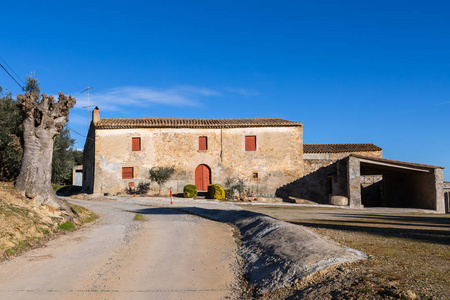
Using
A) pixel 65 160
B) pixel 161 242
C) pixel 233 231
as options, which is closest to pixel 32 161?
pixel 161 242

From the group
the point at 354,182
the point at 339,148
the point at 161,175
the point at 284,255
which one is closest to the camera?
the point at 284,255

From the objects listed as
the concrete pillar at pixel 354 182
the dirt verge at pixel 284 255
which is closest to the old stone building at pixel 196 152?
the concrete pillar at pixel 354 182

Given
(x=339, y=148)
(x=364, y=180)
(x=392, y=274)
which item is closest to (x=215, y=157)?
(x=339, y=148)

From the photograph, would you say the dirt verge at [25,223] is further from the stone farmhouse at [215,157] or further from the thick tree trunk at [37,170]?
the stone farmhouse at [215,157]

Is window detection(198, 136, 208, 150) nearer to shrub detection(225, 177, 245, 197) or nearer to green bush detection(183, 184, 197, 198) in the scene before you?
shrub detection(225, 177, 245, 197)

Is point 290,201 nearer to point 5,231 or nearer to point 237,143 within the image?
point 237,143

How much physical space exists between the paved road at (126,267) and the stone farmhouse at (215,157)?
2031cm

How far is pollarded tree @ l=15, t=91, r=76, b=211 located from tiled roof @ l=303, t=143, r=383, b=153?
23.9m

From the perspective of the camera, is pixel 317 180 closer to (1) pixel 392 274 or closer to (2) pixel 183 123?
(2) pixel 183 123

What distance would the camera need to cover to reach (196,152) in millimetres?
32625

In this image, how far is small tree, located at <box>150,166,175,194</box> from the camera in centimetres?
3044

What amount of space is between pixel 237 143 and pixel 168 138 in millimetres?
5805

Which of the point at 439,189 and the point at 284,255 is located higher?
the point at 439,189

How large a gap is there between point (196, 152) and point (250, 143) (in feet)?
15.2
